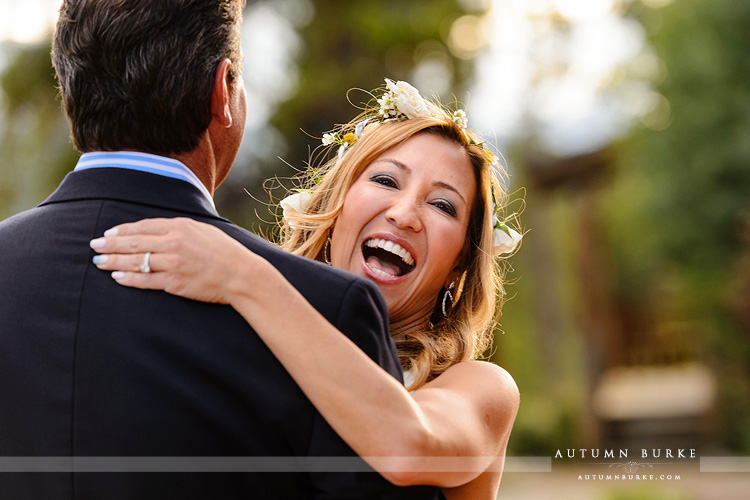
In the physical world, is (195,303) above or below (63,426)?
above

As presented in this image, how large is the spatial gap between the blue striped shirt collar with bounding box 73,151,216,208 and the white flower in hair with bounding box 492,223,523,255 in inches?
65.3

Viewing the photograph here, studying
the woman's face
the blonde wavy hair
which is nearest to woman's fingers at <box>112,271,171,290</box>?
the woman's face

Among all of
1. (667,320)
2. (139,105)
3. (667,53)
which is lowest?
(667,320)

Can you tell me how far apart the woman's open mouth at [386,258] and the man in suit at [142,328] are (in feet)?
3.45

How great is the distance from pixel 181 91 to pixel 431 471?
1.01 metres

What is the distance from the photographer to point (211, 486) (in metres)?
1.71

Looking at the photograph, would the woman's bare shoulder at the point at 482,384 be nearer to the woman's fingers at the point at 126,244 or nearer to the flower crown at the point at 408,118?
the flower crown at the point at 408,118

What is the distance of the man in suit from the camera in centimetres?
170

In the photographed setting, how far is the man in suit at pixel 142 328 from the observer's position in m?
1.70

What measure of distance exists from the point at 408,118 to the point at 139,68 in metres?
1.66

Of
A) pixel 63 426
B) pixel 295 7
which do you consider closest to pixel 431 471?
pixel 63 426

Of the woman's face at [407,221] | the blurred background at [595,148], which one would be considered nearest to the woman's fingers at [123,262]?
the woman's face at [407,221]

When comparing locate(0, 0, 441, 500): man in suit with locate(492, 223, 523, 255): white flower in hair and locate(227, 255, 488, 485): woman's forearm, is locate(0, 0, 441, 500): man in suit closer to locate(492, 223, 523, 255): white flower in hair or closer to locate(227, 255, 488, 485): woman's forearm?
locate(227, 255, 488, 485): woman's forearm

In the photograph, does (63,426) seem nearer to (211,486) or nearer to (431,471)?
(211,486)
